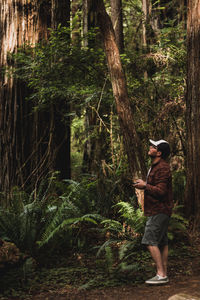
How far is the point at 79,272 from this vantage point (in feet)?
18.8

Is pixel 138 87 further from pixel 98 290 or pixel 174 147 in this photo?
pixel 98 290

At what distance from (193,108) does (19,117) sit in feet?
16.3

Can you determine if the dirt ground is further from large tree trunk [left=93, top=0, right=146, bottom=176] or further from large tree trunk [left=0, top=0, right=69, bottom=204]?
large tree trunk [left=0, top=0, right=69, bottom=204]

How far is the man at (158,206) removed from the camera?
4754 mm

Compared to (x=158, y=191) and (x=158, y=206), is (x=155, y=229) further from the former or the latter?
(x=158, y=191)

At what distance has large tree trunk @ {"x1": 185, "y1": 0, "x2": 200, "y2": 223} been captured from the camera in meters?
7.30

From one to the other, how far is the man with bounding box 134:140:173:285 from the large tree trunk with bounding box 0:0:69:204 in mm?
4887

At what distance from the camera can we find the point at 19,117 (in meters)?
9.54

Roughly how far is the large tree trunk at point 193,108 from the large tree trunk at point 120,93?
1.21 m

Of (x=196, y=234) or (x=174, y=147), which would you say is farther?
(x=174, y=147)

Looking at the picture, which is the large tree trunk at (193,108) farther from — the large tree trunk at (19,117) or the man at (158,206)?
the large tree trunk at (19,117)

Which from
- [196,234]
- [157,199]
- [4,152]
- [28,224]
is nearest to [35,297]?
[28,224]

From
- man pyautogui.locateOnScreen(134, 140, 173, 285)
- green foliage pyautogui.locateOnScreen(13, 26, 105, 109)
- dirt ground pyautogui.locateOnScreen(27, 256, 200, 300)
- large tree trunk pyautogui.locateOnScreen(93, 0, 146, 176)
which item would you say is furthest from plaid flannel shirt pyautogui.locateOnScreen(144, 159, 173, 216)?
green foliage pyautogui.locateOnScreen(13, 26, 105, 109)

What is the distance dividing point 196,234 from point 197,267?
146 centimetres
